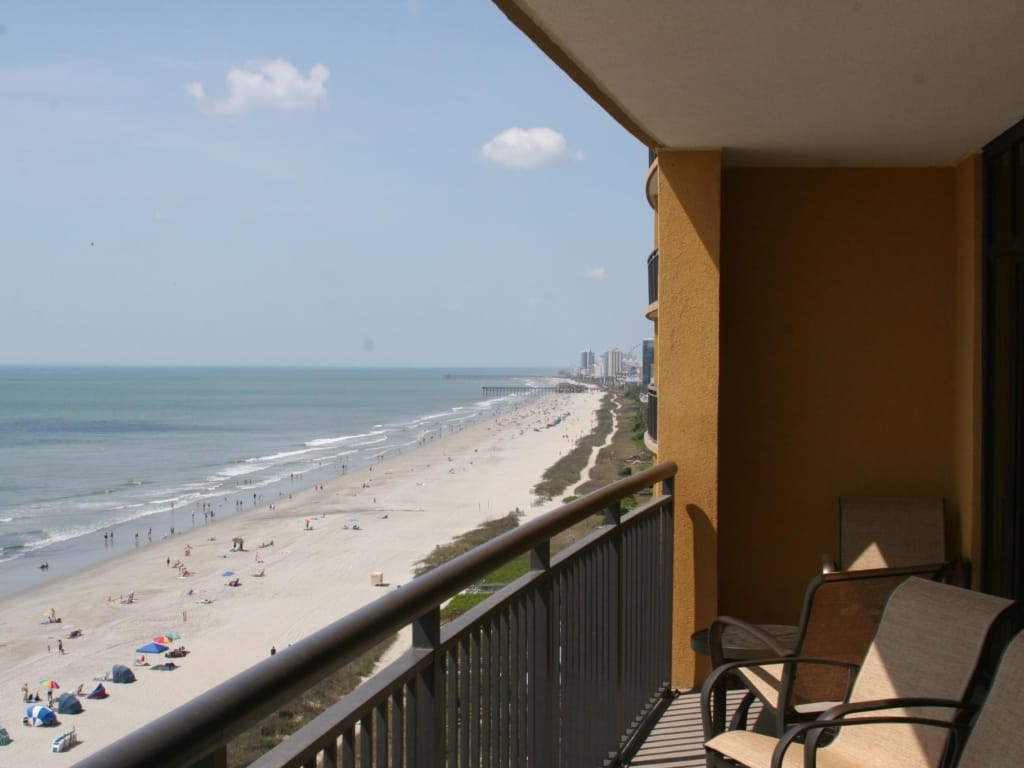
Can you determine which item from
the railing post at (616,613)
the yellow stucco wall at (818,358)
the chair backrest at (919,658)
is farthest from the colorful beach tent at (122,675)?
the chair backrest at (919,658)

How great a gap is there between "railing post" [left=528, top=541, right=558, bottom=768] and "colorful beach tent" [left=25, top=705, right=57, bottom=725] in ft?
46.9

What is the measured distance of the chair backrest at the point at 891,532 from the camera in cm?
477

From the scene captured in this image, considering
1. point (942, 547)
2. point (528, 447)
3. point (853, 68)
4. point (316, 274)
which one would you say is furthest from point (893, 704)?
point (316, 274)

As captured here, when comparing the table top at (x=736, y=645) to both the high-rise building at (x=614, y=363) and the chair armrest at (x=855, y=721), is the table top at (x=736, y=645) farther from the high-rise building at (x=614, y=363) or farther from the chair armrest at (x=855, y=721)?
the high-rise building at (x=614, y=363)

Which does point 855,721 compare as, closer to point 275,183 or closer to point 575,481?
point 575,481

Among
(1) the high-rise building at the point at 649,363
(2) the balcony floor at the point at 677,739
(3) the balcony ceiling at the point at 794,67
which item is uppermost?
(3) the balcony ceiling at the point at 794,67

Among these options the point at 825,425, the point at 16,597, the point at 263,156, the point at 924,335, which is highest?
the point at 263,156

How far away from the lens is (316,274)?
105m

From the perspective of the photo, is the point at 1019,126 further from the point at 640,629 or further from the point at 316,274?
the point at 316,274

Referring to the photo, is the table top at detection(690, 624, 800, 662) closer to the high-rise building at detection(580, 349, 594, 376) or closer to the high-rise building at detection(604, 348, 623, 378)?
the high-rise building at detection(604, 348, 623, 378)

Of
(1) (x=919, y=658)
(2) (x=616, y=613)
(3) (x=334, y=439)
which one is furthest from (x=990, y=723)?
(3) (x=334, y=439)

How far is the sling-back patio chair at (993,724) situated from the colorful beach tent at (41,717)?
49.0 feet

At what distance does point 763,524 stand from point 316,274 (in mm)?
102588

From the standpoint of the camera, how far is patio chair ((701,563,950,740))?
2969 mm
